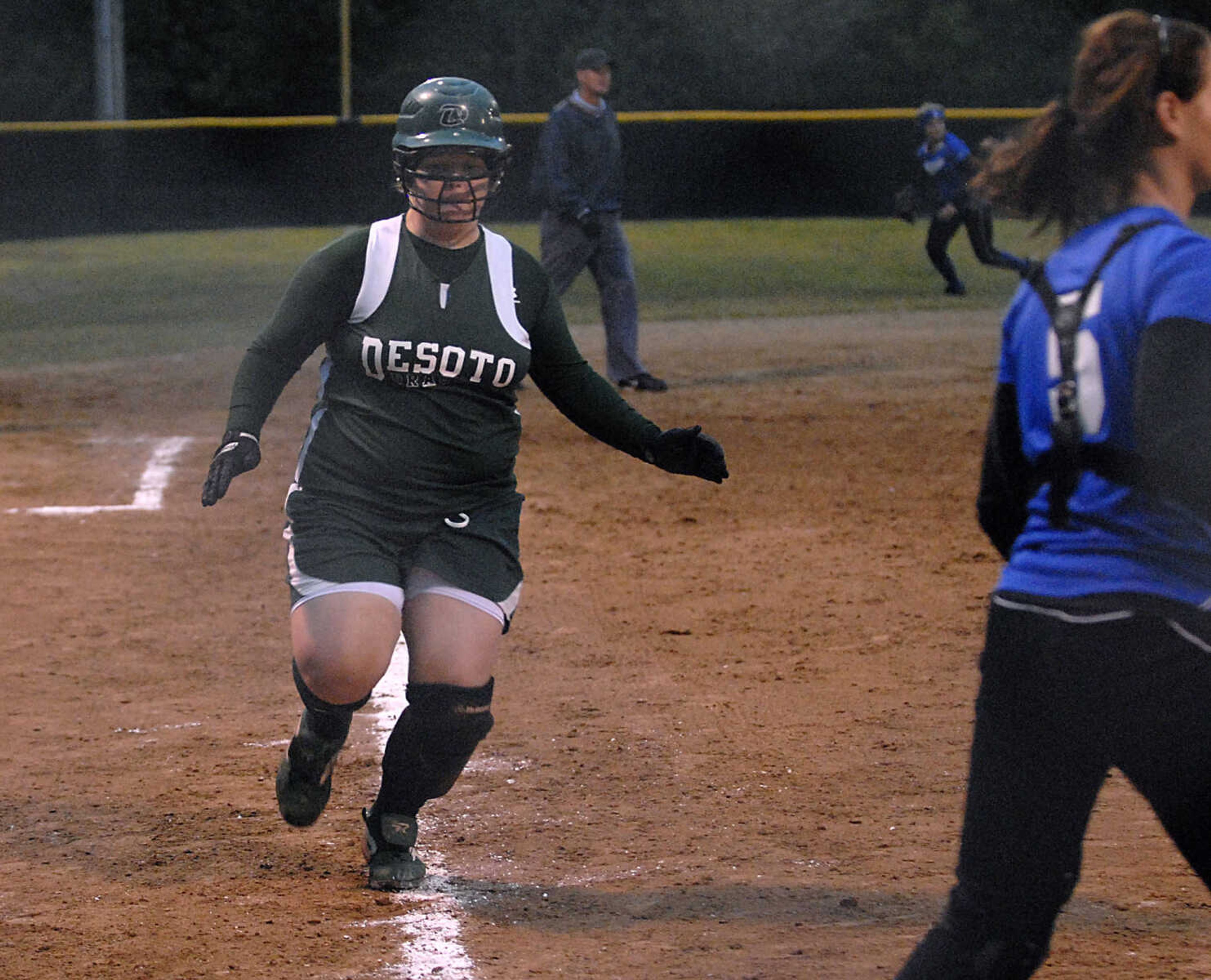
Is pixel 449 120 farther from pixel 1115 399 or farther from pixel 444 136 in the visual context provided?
pixel 1115 399

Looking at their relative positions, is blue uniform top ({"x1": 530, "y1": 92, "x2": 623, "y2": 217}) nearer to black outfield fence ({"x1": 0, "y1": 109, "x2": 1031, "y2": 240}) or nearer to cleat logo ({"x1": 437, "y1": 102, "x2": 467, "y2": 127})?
cleat logo ({"x1": 437, "y1": 102, "x2": 467, "y2": 127})

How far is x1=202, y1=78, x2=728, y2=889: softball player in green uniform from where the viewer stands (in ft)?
12.8

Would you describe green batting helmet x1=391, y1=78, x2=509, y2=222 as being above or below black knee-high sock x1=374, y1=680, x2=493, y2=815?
above

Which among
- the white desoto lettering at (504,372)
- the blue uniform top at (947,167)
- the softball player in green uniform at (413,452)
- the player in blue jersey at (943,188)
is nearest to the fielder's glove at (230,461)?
the softball player in green uniform at (413,452)

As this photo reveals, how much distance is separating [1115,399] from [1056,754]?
515 millimetres

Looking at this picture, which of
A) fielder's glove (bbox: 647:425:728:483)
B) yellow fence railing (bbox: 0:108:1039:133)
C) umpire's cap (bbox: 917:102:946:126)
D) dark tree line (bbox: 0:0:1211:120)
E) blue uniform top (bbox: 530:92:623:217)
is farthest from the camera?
dark tree line (bbox: 0:0:1211:120)

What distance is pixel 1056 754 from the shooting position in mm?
2443

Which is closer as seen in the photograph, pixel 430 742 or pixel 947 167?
pixel 430 742

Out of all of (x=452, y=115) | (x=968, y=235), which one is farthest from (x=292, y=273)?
(x=452, y=115)

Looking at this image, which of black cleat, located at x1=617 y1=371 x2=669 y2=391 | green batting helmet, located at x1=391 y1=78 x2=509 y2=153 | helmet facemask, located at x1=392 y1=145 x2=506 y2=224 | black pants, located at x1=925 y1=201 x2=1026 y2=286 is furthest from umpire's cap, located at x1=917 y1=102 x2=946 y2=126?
helmet facemask, located at x1=392 y1=145 x2=506 y2=224

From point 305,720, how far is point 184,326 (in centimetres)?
1147

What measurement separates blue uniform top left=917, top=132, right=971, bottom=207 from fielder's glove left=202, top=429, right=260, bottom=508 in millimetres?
12996

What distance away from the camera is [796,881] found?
13.4 ft

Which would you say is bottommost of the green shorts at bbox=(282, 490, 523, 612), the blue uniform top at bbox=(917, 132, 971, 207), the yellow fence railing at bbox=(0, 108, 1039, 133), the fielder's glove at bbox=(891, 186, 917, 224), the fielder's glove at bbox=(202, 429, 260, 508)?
the yellow fence railing at bbox=(0, 108, 1039, 133)
